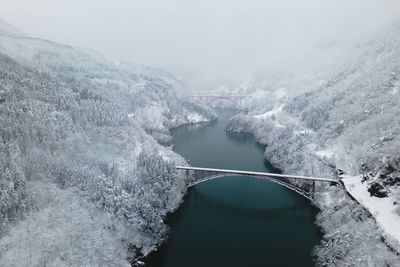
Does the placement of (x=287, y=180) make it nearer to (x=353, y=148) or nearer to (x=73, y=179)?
(x=353, y=148)

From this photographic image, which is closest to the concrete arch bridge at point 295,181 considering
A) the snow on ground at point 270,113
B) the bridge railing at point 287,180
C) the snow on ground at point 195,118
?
the bridge railing at point 287,180

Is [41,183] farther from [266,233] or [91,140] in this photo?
[266,233]

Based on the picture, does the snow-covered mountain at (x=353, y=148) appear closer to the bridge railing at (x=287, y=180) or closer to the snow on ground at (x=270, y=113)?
the bridge railing at (x=287, y=180)

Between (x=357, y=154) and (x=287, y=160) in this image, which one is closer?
(x=357, y=154)

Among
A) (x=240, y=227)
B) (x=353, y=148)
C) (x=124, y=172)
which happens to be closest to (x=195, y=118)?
(x=124, y=172)

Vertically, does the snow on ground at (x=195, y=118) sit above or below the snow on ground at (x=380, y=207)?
above

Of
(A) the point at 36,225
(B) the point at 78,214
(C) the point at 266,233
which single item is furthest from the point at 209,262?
(A) the point at 36,225

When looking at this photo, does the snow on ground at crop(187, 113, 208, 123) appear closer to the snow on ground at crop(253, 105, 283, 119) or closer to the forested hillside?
the snow on ground at crop(253, 105, 283, 119)
